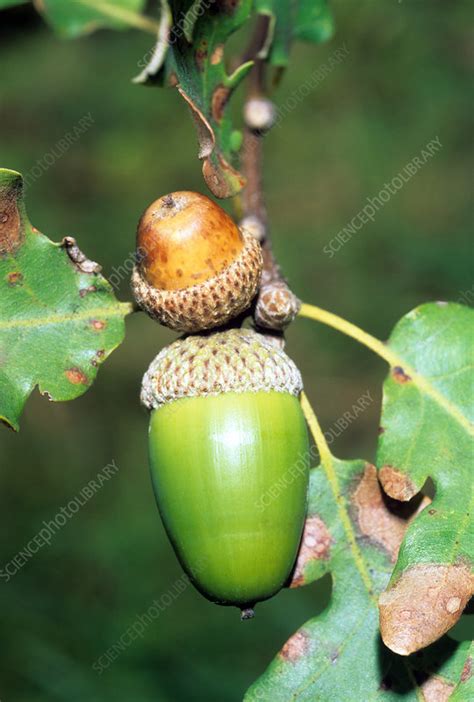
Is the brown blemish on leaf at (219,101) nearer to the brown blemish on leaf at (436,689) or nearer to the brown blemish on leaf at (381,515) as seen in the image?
the brown blemish on leaf at (381,515)

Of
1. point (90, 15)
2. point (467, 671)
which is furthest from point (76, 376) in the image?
point (90, 15)

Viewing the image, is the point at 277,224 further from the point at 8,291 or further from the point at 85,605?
the point at 8,291

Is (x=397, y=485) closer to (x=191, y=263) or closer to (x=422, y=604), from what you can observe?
(x=422, y=604)

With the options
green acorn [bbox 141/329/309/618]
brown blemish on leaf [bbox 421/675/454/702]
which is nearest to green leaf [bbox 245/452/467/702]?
brown blemish on leaf [bbox 421/675/454/702]

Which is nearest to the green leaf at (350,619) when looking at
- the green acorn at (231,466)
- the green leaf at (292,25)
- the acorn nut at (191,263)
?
the green acorn at (231,466)

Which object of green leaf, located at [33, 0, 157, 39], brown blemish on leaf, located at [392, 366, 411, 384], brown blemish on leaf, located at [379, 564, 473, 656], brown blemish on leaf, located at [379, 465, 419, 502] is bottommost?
green leaf, located at [33, 0, 157, 39]

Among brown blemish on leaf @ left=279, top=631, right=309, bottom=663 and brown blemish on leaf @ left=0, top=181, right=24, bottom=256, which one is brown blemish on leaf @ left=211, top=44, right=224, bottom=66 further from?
brown blemish on leaf @ left=279, top=631, right=309, bottom=663
